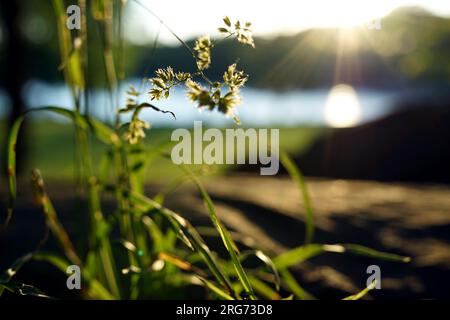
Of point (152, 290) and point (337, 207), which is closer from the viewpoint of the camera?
point (152, 290)

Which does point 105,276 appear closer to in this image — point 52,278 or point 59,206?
point 52,278

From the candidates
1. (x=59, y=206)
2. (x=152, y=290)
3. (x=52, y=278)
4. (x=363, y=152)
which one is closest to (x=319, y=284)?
(x=152, y=290)

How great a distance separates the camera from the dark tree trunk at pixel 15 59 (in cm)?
895

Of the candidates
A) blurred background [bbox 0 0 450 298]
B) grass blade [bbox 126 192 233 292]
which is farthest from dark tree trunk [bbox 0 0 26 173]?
grass blade [bbox 126 192 233 292]

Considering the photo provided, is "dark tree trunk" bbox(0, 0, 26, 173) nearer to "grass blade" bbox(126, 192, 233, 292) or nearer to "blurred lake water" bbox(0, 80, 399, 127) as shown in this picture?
"blurred lake water" bbox(0, 80, 399, 127)

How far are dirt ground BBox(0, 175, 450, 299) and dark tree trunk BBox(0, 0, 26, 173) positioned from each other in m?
6.01

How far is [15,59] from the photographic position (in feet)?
30.3

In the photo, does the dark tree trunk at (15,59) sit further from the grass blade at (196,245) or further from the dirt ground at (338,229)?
the grass blade at (196,245)

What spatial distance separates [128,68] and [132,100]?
1668 centimetres

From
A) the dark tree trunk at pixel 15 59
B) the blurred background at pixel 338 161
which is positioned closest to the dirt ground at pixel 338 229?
the blurred background at pixel 338 161

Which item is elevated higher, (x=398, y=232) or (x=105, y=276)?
(x=398, y=232)

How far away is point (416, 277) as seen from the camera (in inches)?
77.8

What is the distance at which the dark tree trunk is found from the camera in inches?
352

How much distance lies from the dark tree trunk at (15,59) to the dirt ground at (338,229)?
601cm
